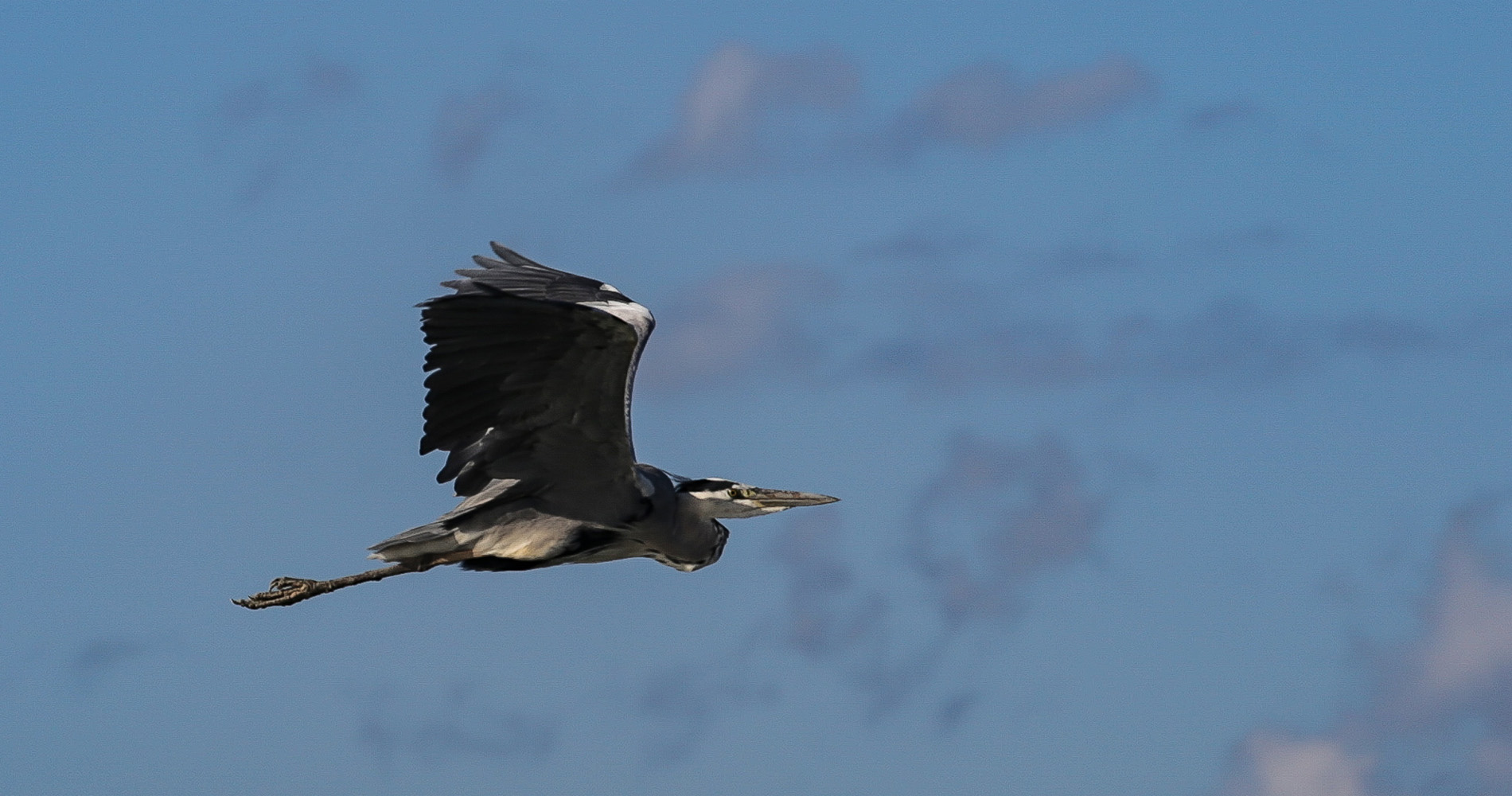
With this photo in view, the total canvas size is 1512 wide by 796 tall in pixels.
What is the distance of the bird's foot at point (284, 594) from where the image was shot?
1864cm

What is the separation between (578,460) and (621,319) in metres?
2.17

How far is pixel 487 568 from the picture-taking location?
60.0 feet

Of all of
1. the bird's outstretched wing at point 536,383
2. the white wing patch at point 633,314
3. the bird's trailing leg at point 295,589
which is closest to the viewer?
the bird's outstretched wing at point 536,383

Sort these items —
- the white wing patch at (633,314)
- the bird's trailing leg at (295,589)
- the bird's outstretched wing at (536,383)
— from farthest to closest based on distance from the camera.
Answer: the bird's trailing leg at (295,589) → the white wing patch at (633,314) → the bird's outstretched wing at (536,383)

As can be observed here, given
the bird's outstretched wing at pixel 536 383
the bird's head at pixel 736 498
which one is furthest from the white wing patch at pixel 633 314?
the bird's head at pixel 736 498

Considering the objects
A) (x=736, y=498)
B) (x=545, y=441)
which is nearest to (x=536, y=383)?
(x=545, y=441)

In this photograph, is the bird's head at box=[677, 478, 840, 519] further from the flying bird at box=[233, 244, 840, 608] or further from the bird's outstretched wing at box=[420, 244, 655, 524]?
the bird's outstretched wing at box=[420, 244, 655, 524]

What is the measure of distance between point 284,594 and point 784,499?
4.68 meters

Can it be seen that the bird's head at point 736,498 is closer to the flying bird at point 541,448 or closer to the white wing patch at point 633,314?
the flying bird at point 541,448

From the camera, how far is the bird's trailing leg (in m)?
18.4

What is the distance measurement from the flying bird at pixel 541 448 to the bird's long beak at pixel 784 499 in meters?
0.01

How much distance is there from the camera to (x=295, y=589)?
1873 cm

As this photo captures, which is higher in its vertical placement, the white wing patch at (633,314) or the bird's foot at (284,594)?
the white wing patch at (633,314)

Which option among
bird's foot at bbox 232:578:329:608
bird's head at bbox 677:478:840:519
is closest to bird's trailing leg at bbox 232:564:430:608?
bird's foot at bbox 232:578:329:608
